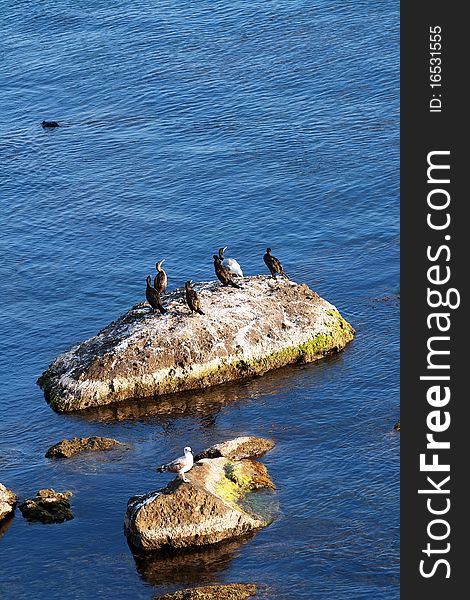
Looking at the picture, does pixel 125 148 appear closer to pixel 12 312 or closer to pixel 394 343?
pixel 12 312

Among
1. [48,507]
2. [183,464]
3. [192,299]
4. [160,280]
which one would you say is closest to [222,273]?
[160,280]

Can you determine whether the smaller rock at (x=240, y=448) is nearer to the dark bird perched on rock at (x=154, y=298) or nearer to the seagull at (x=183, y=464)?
the seagull at (x=183, y=464)

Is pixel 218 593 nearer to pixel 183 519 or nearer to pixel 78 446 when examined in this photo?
pixel 183 519

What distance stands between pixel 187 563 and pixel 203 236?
132 ft

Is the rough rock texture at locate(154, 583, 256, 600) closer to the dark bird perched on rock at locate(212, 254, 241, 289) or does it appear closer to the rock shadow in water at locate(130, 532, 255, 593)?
the rock shadow in water at locate(130, 532, 255, 593)

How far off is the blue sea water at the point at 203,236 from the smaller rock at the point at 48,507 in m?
0.58

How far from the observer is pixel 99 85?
124000 millimetres

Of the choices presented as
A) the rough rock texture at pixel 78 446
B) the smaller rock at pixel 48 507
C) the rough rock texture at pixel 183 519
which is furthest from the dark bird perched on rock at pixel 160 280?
the rough rock texture at pixel 183 519

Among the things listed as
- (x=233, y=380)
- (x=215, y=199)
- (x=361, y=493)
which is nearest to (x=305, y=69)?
(x=215, y=199)

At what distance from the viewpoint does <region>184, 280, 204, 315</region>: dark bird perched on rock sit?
64500 millimetres

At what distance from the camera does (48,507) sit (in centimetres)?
5350

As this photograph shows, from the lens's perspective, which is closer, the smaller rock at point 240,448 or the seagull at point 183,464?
the seagull at point 183,464

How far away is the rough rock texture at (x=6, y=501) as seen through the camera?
5325 centimetres

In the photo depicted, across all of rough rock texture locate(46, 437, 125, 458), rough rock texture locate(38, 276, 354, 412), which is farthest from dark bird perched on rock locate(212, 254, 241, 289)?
rough rock texture locate(46, 437, 125, 458)
